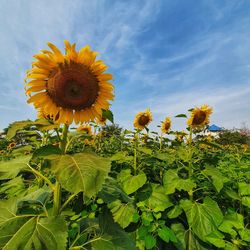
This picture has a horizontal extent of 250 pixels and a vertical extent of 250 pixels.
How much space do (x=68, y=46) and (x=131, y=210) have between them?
194cm

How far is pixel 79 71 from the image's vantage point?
2.06m

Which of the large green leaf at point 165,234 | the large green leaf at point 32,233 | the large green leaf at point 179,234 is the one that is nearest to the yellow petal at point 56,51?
the large green leaf at point 32,233

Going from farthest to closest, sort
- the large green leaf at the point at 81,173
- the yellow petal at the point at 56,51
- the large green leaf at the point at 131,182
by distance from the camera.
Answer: the large green leaf at the point at 131,182
the yellow petal at the point at 56,51
the large green leaf at the point at 81,173

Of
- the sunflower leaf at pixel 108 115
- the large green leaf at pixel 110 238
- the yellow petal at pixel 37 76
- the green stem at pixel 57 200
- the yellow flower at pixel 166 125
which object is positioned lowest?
the large green leaf at pixel 110 238

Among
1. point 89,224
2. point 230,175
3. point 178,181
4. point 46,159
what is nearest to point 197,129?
point 230,175

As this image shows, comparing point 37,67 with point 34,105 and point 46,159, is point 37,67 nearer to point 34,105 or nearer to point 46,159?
point 34,105

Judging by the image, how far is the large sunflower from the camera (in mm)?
2010

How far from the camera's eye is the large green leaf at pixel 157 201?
3172mm

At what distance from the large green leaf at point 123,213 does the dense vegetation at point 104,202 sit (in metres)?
0.01

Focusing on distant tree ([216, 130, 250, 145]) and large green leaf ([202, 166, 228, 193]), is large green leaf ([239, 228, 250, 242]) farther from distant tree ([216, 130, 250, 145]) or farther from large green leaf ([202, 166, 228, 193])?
distant tree ([216, 130, 250, 145])

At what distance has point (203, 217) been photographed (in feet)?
10.1

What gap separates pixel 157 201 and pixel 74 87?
1.76 meters

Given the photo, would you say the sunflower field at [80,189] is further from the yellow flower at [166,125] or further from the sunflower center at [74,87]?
the yellow flower at [166,125]

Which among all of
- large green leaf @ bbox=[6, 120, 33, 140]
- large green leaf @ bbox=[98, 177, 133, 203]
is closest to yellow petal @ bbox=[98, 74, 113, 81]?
large green leaf @ bbox=[6, 120, 33, 140]
